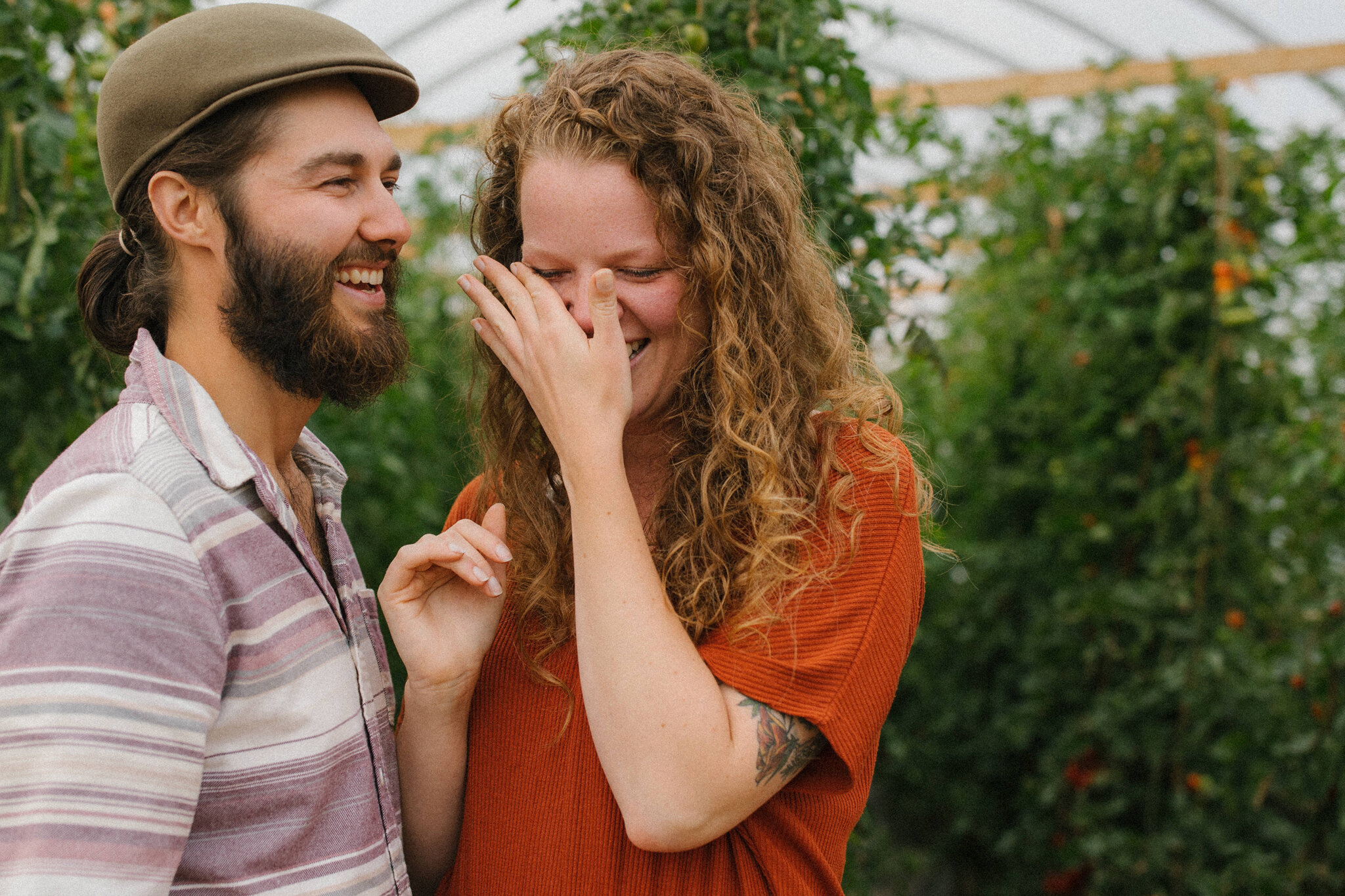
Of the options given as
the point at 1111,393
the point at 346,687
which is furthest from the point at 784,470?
the point at 1111,393

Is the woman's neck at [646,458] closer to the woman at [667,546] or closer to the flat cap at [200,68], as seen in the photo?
the woman at [667,546]

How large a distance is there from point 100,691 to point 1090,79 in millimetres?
4941

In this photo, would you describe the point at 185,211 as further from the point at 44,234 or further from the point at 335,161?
the point at 44,234

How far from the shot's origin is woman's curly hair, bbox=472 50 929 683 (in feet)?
4.12

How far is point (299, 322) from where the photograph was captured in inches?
50.5

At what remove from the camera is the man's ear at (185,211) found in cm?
127

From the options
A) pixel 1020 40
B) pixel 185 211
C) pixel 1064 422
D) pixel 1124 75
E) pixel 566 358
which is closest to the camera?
pixel 566 358

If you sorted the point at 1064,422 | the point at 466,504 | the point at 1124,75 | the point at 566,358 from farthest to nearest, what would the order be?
the point at 1124,75 → the point at 1064,422 → the point at 466,504 → the point at 566,358

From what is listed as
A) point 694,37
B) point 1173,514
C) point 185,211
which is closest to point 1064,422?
point 1173,514

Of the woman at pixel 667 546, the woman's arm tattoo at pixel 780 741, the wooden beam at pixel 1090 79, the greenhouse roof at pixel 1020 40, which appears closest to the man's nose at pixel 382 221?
the woman at pixel 667 546

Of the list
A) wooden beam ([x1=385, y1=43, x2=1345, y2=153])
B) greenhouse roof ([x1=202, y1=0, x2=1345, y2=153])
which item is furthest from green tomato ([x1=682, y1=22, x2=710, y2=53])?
greenhouse roof ([x1=202, y1=0, x2=1345, y2=153])

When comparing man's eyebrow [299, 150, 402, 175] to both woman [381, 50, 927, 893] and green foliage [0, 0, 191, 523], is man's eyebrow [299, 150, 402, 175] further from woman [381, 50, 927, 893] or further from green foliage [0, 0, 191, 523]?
green foliage [0, 0, 191, 523]

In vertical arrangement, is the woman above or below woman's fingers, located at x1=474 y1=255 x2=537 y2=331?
below

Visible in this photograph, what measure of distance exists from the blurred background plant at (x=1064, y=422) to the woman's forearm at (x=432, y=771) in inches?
21.4
